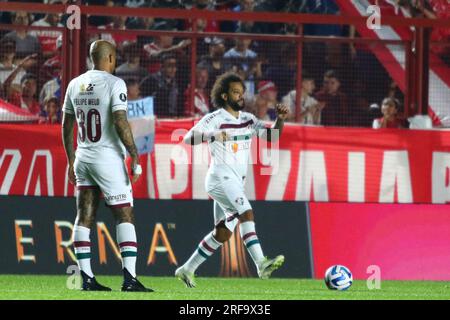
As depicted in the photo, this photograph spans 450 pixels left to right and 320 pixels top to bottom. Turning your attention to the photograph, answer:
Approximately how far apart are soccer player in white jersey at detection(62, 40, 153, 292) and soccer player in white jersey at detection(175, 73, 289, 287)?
1495 millimetres

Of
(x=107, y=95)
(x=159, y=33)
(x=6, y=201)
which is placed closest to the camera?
(x=107, y=95)

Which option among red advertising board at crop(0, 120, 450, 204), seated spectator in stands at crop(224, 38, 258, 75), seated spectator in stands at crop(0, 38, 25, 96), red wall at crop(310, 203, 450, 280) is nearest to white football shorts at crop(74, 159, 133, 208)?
red advertising board at crop(0, 120, 450, 204)

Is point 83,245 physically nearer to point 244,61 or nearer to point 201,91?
point 201,91

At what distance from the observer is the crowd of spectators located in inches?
640

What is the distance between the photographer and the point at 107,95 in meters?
11.9

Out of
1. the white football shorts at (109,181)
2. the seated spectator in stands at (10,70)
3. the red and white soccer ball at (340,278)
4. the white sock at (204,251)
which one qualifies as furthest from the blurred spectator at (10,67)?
the red and white soccer ball at (340,278)

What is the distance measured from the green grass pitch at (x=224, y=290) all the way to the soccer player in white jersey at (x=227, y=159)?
438mm

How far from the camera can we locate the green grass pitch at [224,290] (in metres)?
11.5

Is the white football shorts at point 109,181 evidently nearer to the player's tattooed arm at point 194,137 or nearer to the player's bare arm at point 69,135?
the player's bare arm at point 69,135

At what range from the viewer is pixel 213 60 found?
1689 centimetres

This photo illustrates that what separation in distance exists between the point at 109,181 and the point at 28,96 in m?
4.55

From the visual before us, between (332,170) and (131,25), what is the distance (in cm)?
372

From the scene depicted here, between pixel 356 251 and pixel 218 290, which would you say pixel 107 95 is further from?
pixel 356 251
